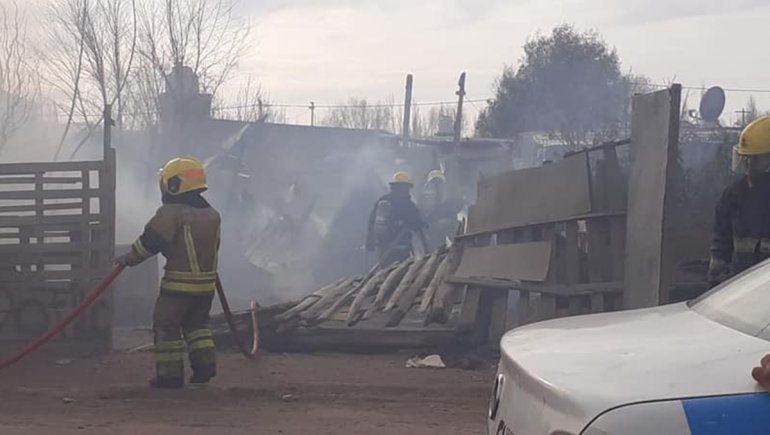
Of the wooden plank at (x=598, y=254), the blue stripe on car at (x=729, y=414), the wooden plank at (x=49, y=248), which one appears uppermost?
the blue stripe on car at (x=729, y=414)

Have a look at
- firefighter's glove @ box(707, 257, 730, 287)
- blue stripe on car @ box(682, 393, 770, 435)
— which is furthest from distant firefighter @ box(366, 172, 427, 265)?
blue stripe on car @ box(682, 393, 770, 435)

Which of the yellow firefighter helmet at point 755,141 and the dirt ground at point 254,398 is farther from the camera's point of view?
the dirt ground at point 254,398

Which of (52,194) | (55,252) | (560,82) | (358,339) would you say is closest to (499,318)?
(358,339)

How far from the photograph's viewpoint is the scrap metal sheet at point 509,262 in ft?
32.1

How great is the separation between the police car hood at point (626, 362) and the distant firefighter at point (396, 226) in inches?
471

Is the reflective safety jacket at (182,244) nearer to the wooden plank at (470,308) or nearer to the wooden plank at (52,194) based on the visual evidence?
the wooden plank at (52,194)

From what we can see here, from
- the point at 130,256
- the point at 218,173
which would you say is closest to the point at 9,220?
the point at 130,256

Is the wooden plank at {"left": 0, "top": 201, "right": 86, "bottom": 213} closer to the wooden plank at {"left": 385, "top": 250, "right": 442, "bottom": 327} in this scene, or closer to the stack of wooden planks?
the stack of wooden planks

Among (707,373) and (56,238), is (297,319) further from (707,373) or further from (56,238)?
(707,373)

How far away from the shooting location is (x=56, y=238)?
1041 centimetres

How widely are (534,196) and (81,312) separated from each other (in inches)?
168

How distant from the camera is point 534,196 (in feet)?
33.7

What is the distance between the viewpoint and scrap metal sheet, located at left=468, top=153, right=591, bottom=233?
9.62 metres

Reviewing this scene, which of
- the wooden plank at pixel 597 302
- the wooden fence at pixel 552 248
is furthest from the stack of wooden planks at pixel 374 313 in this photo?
the wooden plank at pixel 597 302
